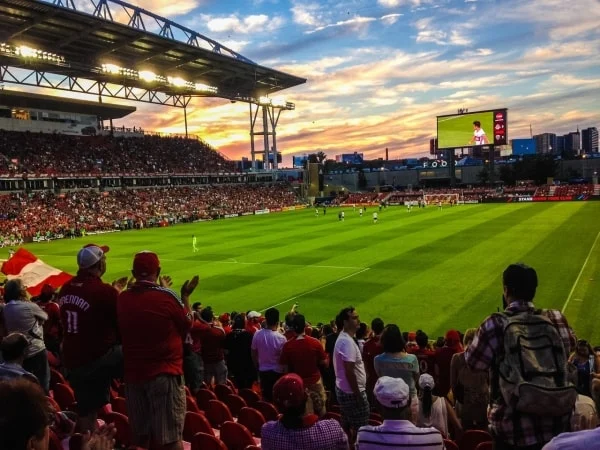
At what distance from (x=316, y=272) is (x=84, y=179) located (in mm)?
50524

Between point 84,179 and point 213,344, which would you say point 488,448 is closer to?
point 213,344

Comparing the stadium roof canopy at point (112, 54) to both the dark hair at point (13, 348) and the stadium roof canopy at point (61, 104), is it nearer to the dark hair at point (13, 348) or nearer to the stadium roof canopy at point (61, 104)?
the stadium roof canopy at point (61, 104)

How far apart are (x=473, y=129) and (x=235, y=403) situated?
8693 cm

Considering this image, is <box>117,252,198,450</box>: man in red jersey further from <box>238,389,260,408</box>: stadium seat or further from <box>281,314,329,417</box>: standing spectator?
<box>238,389,260,408</box>: stadium seat

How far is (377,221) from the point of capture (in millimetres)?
50156

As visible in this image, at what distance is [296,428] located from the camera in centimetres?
379

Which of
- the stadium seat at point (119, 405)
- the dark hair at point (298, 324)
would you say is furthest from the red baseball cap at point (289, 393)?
the stadium seat at point (119, 405)

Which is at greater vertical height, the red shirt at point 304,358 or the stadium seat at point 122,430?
the red shirt at point 304,358

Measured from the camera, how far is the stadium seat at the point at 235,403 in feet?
22.9

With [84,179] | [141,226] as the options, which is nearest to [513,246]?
[141,226]

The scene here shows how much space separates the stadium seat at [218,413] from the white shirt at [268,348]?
1.16 m

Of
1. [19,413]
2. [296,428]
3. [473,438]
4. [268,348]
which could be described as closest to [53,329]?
[268,348]

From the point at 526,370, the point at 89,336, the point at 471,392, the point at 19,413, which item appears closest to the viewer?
the point at 19,413

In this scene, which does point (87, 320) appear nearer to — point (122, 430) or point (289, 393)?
point (122, 430)
